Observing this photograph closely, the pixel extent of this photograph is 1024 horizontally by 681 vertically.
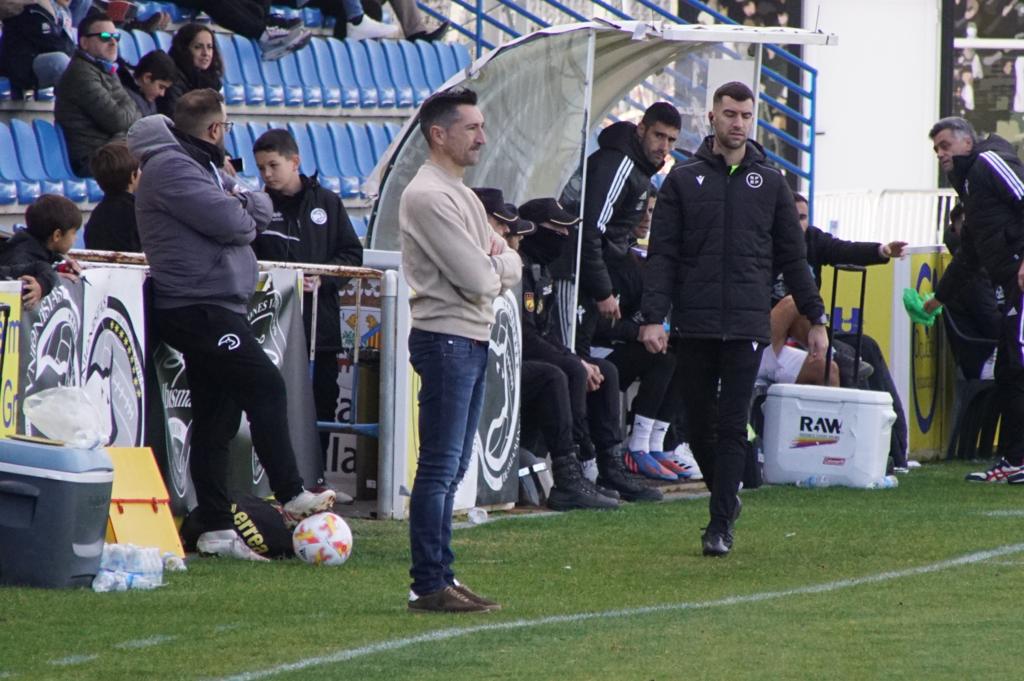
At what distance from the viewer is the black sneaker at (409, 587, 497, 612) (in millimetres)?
6637

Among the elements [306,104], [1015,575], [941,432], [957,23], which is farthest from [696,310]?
[957,23]

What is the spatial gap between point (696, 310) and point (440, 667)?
317cm

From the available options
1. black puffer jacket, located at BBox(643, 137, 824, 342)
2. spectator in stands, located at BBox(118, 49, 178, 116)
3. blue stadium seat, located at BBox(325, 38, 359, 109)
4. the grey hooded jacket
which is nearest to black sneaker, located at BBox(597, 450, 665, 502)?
black puffer jacket, located at BBox(643, 137, 824, 342)

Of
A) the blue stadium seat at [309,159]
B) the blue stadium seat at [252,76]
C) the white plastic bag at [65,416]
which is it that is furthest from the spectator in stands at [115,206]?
the blue stadium seat at [252,76]

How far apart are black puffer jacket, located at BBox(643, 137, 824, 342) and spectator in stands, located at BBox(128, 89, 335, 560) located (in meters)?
1.72

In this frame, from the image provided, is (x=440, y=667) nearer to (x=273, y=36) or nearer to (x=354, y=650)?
(x=354, y=650)

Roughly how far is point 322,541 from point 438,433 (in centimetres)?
171

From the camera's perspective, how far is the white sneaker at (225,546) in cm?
823

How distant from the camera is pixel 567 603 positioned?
6.99 metres

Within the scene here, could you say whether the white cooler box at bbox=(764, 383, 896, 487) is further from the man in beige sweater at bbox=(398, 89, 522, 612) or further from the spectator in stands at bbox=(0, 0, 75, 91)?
the man in beige sweater at bbox=(398, 89, 522, 612)

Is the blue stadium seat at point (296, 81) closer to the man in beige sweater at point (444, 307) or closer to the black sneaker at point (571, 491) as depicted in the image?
the black sneaker at point (571, 491)

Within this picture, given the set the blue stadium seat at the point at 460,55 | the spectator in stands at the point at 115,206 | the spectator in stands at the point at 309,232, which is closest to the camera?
the spectator in stands at the point at 115,206

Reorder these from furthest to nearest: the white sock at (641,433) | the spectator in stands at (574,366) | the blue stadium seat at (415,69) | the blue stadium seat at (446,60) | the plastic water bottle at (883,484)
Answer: the blue stadium seat at (446,60)
the blue stadium seat at (415,69)
the white sock at (641,433)
the plastic water bottle at (883,484)
the spectator in stands at (574,366)

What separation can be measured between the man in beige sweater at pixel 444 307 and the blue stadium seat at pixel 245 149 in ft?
25.4
